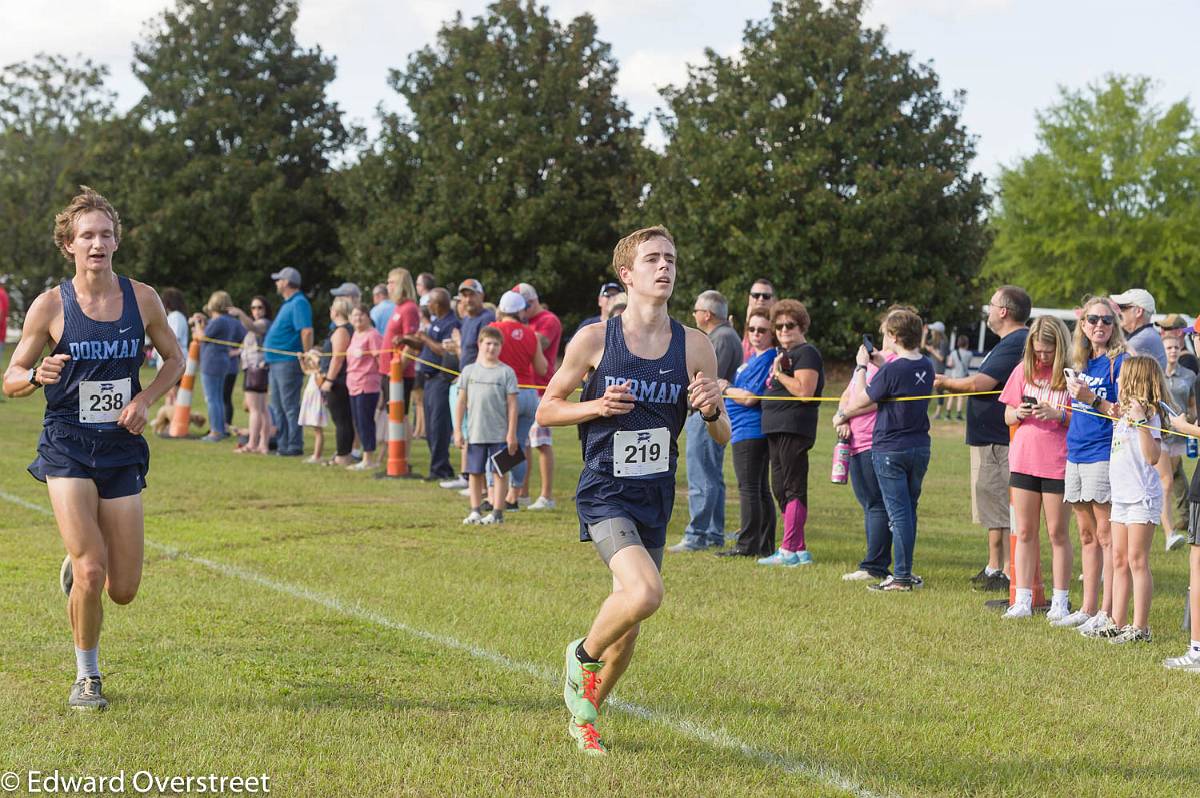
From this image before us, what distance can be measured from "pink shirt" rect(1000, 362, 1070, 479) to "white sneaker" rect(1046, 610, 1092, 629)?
0.85 metres

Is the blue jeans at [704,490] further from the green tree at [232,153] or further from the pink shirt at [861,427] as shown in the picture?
the green tree at [232,153]

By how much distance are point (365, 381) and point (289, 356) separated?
1.92 metres

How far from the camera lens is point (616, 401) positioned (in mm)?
5293

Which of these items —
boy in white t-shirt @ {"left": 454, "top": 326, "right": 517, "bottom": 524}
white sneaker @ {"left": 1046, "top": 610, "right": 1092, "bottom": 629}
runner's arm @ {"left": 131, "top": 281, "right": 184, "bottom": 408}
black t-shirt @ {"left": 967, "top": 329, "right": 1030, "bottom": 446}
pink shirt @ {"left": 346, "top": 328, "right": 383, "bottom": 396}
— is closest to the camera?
runner's arm @ {"left": 131, "top": 281, "right": 184, "bottom": 408}

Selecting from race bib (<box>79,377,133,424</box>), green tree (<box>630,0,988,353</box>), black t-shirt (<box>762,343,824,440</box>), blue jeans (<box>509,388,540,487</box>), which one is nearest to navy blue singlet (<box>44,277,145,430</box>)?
race bib (<box>79,377,133,424</box>)

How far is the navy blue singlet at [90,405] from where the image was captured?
19.3 ft

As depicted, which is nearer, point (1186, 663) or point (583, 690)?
point (583, 690)

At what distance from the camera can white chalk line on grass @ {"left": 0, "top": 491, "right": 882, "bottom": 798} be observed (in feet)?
17.2

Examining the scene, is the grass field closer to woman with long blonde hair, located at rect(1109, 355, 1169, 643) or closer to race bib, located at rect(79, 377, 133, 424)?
woman with long blonde hair, located at rect(1109, 355, 1169, 643)

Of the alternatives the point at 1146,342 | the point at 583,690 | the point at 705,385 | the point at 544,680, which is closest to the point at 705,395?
the point at 705,385

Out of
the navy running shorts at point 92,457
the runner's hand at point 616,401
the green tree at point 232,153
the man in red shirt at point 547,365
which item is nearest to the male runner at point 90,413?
the navy running shorts at point 92,457

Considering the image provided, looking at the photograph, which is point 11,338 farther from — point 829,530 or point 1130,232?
point 829,530

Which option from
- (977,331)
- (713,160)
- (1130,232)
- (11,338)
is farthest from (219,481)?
(11,338)

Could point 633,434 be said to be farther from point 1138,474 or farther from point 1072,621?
point 1072,621
